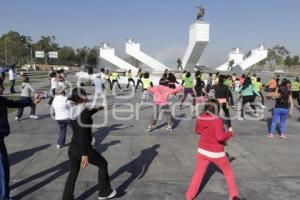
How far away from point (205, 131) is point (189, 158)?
2.62m

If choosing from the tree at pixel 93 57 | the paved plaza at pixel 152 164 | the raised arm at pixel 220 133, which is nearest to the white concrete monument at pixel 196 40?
the paved plaza at pixel 152 164

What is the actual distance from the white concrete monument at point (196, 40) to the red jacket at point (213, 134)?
3457 cm

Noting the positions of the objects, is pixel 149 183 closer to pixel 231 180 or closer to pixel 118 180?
pixel 118 180

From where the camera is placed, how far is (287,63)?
303 feet

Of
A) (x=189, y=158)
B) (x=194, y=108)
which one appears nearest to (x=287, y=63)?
(x=194, y=108)

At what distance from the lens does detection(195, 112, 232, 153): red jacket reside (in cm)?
482

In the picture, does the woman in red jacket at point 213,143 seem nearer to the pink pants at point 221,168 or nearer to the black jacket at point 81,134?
the pink pants at point 221,168

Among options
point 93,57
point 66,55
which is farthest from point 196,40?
point 66,55

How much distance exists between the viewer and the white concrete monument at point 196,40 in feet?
127

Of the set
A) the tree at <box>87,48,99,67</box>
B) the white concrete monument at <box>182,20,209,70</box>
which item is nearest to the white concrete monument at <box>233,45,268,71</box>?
the white concrete monument at <box>182,20,209,70</box>

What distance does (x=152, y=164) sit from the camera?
6.93 meters

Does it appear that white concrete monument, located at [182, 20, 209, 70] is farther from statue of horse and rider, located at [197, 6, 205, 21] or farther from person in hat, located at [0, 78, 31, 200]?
person in hat, located at [0, 78, 31, 200]

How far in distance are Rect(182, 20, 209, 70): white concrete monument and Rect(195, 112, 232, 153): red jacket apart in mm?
34566

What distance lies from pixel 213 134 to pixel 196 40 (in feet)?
114
